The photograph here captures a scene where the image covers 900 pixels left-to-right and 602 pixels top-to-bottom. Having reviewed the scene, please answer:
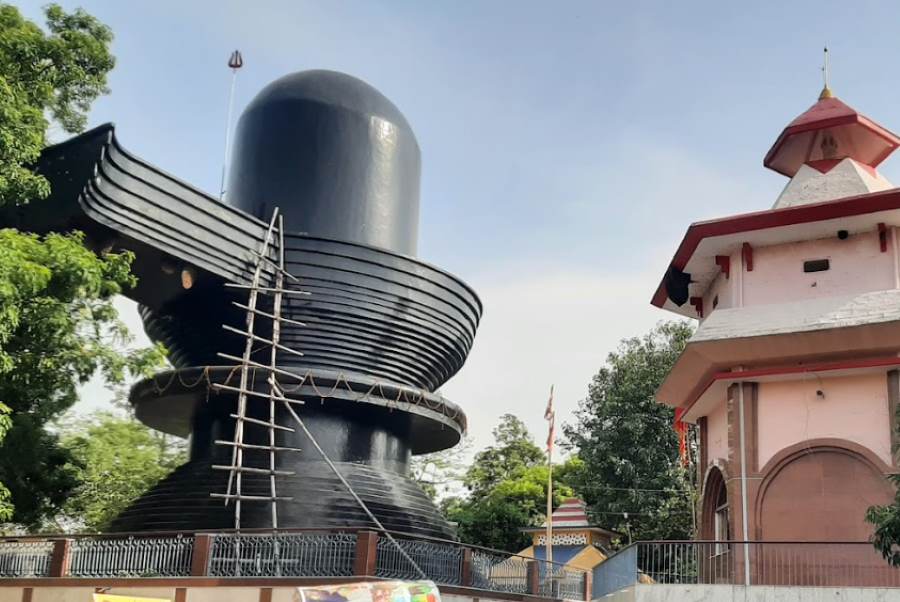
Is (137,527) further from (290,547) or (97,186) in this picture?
(97,186)

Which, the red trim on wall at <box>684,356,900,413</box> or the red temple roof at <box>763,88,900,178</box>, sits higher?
the red temple roof at <box>763,88,900,178</box>

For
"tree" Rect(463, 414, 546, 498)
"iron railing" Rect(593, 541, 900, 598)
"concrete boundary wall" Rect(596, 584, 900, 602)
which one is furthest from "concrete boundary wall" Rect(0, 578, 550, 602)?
"tree" Rect(463, 414, 546, 498)

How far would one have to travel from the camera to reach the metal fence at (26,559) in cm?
1675

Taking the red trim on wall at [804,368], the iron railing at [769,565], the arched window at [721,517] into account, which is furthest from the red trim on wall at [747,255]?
the iron railing at [769,565]

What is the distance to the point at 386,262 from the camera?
20.6 meters

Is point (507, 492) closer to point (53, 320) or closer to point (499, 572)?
point (499, 572)

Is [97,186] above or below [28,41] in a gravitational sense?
below

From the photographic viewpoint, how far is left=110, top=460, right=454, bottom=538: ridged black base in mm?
18109

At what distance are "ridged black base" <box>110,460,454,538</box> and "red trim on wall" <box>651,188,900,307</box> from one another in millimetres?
7206

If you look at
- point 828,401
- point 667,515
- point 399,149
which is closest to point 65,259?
point 399,149

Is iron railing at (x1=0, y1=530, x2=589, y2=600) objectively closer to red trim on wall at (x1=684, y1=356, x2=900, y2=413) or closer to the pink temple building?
the pink temple building

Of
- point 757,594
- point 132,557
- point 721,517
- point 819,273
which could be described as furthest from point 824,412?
point 132,557

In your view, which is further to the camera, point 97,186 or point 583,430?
point 583,430

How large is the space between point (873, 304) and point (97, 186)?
1279 cm
